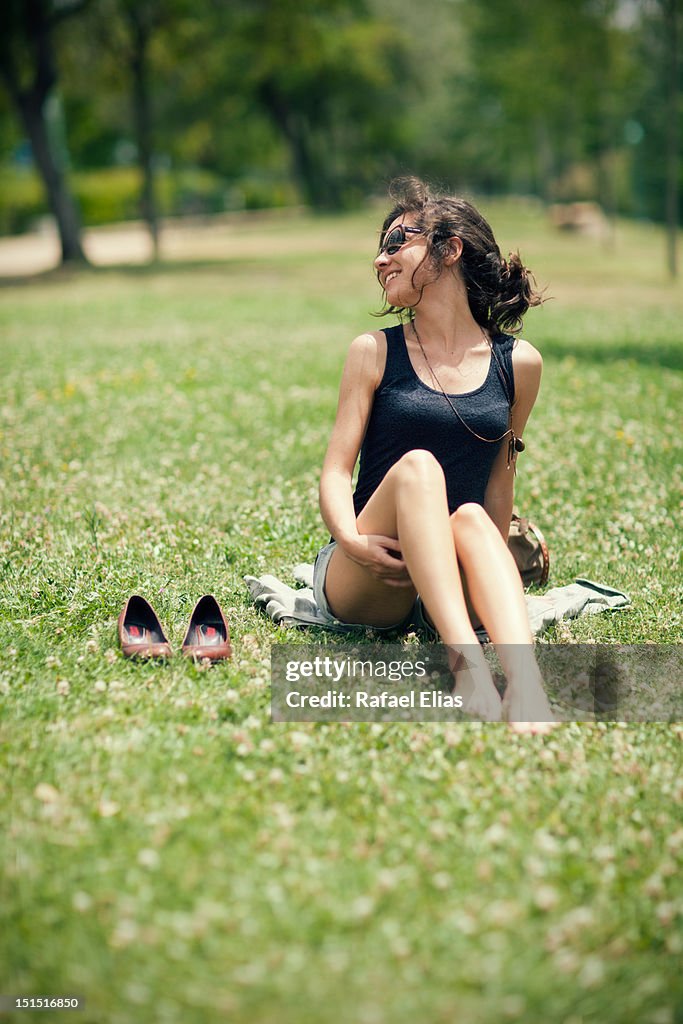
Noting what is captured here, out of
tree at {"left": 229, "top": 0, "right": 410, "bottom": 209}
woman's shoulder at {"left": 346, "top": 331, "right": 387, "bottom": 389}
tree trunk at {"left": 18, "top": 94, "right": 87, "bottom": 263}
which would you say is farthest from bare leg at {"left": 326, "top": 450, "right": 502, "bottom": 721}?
tree at {"left": 229, "top": 0, "right": 410, "bottom": 209}

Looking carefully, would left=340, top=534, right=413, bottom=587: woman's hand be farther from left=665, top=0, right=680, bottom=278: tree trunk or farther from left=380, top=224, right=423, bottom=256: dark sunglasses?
left=665, top=0, right=680, bottom=278: tree trunk

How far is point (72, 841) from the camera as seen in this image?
130 inches

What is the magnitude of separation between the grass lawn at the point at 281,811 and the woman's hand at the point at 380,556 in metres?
0.70

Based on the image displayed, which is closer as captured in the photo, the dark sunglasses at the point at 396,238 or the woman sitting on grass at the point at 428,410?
the woman sitting on grass at the point at 428,410

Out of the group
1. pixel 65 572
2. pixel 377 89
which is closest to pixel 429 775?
pixel 65 572

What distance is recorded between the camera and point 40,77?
85.5 feet

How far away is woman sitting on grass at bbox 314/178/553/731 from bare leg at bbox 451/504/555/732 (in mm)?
12

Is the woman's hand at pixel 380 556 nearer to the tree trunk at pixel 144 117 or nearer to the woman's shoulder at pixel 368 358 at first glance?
the woman's shoulder at pixel 368 358

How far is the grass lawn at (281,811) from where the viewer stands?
2.80 m

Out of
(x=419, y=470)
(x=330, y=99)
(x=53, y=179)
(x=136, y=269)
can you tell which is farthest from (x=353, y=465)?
(x=330, y=99)

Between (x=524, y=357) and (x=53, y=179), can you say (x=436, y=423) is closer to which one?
(x=524, y=357)

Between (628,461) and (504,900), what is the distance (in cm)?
598

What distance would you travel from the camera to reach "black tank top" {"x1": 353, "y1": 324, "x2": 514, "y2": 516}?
4.73m

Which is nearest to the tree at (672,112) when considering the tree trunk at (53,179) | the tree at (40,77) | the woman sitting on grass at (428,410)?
the tree at (40,77)
